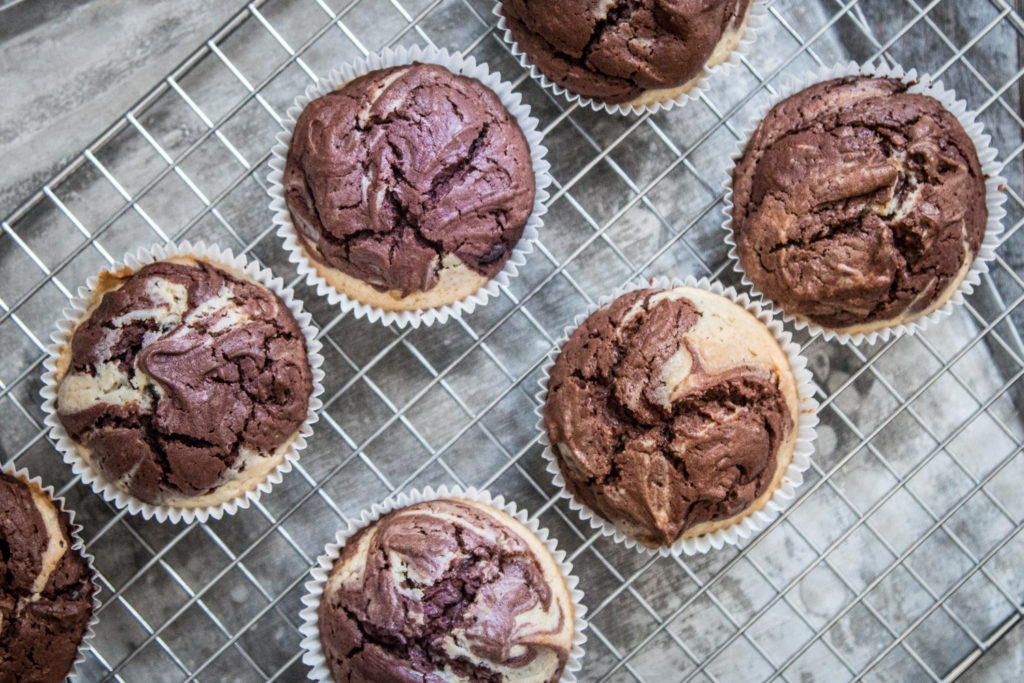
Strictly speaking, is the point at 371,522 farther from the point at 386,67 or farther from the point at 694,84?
the point at 694,84

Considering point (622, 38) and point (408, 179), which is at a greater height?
point (408, 179)

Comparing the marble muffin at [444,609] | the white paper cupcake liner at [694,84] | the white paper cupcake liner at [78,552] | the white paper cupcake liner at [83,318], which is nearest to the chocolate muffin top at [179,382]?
the white paper cupcake liner at [83,318]

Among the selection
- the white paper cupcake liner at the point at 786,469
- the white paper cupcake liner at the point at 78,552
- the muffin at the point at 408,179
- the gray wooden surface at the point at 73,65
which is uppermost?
the gray wooden surface at the point at 73,65

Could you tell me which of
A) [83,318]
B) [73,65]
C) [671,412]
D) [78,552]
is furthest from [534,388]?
[73,65]

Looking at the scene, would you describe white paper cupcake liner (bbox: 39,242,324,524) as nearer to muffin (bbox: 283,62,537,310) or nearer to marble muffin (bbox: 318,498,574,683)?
muffin (bbox: 283,62,537,310)

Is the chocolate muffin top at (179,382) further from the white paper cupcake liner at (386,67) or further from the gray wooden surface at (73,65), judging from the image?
the gray wooden surface at (73,65)

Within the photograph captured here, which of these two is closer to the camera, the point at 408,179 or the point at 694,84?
the point at 408,179

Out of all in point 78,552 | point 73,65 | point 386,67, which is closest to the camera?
point 386,67

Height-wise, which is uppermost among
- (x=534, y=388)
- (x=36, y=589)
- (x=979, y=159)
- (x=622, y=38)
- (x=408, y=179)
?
(x=408, y=179)
